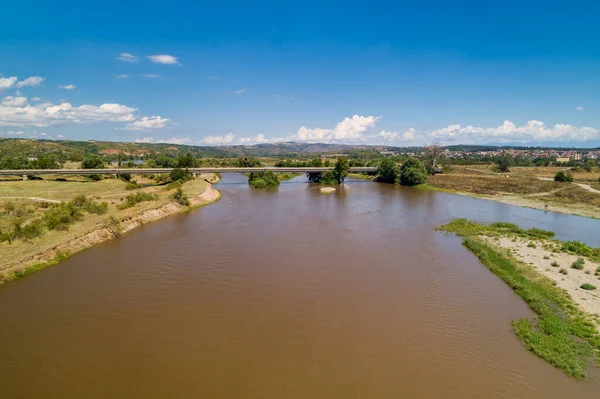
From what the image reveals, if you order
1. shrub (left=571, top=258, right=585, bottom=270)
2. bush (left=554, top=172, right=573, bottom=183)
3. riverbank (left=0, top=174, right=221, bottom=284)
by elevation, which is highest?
bush (left=554, top=172, right=573, bottom=183)

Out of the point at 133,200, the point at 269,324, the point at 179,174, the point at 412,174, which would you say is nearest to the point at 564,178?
the point at 412,174

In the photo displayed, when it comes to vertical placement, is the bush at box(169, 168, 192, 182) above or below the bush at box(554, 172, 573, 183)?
above

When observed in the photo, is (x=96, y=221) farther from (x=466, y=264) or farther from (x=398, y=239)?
(x=466, y=264)

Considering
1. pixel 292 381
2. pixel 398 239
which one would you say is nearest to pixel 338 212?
pixel 398 239

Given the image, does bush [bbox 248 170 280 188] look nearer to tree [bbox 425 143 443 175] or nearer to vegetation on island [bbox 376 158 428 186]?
vegetation on island [bbox 376 158 428 186]

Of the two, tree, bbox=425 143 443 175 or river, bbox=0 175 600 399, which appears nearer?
river, bbox=0 175 600 399

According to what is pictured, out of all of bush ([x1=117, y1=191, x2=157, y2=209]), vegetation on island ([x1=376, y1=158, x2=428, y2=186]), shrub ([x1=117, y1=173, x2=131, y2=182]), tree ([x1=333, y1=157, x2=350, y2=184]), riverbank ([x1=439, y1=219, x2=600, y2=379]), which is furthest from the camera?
tree ([x1=333, y1=157, x2=350, y2=184])

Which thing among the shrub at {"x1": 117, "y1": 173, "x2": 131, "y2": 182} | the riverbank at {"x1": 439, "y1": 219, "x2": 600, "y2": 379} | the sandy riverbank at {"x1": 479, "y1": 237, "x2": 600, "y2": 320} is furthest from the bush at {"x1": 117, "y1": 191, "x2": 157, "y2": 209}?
the sandy riverbank at {"x1": 479, "y1": 237, "x2": 600, "y2": 320}

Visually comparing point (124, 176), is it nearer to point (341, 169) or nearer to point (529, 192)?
point (341, 169)
